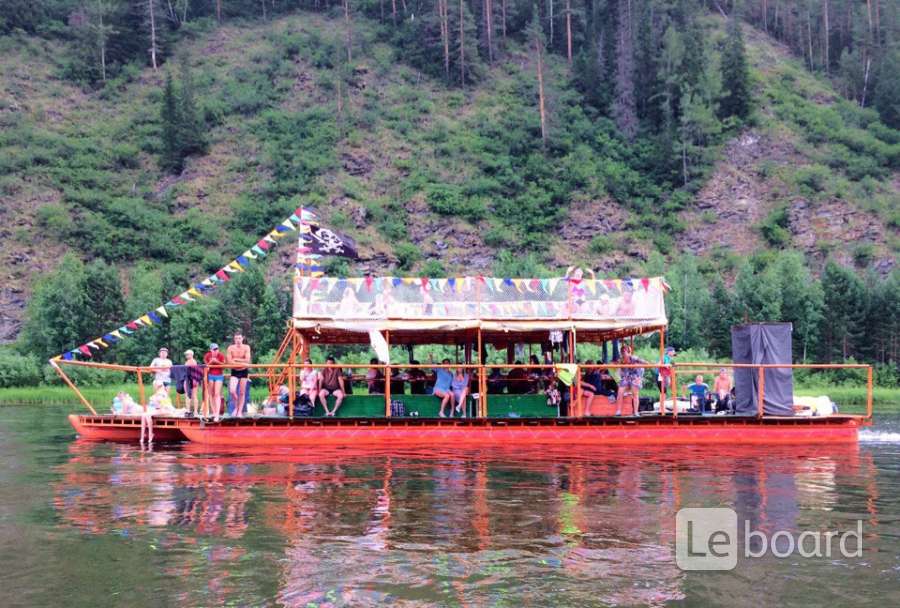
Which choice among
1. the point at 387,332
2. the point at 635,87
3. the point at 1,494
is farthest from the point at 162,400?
the point at 635,87

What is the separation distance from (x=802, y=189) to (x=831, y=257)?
8.39 m

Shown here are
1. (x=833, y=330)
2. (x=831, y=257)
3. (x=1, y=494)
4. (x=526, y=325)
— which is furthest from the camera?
(x=831, y=257)

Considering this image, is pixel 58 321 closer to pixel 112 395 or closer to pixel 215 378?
pixel 112 395

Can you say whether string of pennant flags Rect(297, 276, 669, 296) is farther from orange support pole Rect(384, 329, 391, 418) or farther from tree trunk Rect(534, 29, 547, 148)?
tree trunk Rect(534, 29, 547, 148)

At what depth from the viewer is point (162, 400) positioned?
1002 inches

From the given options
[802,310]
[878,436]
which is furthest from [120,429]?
[802,310]

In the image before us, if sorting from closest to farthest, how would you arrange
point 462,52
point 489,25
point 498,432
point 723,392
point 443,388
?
1. point 498,432
2. point 443,388
3. point 723,392
4. point 462,52
5. point 489,25

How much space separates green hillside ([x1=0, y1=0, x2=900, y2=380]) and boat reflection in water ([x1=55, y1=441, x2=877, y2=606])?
34.0 meters

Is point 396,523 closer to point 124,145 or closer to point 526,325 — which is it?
point 526,325

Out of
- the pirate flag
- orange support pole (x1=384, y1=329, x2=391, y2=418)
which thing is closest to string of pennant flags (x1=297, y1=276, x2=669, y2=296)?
orange support pole (x1=384, y1=329, x2=391, y2=418)

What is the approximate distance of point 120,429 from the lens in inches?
987

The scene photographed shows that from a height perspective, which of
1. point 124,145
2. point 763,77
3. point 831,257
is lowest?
point 831,257

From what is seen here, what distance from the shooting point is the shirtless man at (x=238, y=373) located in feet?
77.8

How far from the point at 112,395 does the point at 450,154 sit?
42626 millimetres
